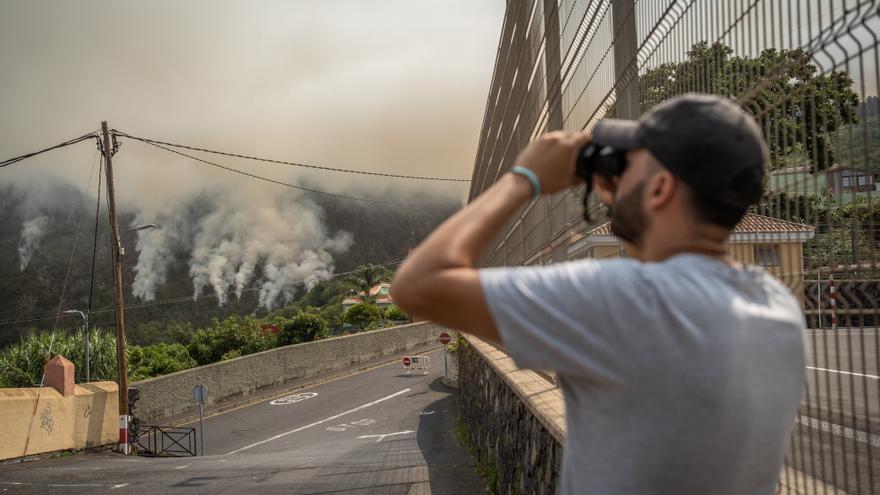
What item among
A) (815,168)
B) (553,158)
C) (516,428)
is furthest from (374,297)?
(553,158)

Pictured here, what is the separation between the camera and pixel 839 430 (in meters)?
1.81

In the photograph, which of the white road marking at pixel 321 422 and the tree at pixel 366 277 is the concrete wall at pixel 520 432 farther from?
the tree at pixel 366 277

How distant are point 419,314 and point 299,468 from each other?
11003 mm

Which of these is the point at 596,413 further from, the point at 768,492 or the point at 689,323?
the point at 768,492

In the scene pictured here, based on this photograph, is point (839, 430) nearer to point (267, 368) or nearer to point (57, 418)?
point (57, 418)

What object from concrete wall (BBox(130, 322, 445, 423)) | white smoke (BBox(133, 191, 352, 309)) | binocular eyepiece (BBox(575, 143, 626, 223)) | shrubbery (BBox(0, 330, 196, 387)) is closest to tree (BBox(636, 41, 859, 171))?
binocular eyepiece (BBox(575, 143, 626, 223))

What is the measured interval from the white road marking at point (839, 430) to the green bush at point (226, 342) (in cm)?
4553

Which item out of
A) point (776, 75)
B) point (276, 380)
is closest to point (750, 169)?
point (776, 75)

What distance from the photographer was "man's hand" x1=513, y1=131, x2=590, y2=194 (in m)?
1.33

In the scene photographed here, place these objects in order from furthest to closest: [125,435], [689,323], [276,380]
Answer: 1. [276,380]
2. [125,435]
3. [689,323]

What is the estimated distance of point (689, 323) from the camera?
1.09 m

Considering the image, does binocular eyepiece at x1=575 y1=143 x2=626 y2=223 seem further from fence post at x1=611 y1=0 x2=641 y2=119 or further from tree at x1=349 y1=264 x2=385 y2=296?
tree at x1=349 y1=264 x2=385 y2=296

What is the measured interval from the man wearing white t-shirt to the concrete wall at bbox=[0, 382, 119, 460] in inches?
881

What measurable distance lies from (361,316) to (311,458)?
155 feet
